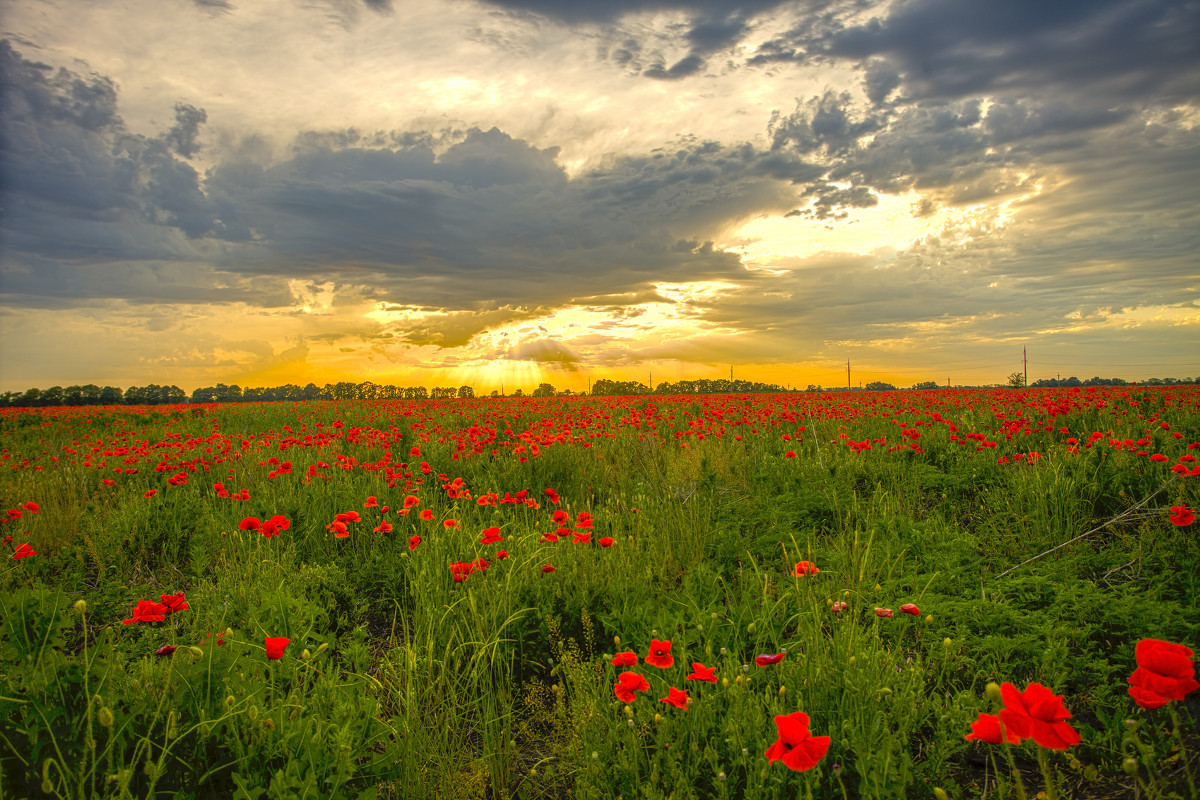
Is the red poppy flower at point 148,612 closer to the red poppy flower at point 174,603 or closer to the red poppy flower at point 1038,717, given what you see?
the red poppy flower at point 174,603

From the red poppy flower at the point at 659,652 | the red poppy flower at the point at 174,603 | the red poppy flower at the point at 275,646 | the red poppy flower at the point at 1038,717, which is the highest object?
the red poppy flower at the point at 1038,717

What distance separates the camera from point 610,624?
2994mm

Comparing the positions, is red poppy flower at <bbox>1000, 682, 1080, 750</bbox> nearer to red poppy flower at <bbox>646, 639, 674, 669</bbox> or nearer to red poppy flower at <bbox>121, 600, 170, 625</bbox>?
red poppy flower at <bbox>646, 639, 674, 669</bbox>

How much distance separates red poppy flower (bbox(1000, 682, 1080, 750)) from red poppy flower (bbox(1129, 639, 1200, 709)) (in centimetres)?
20

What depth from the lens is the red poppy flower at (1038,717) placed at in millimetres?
1254

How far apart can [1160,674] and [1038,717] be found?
0.35 metres

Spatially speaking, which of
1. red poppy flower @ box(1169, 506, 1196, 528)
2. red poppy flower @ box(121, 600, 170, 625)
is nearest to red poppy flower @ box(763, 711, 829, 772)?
red poppy flower @ box(121, 600, 170, 625)

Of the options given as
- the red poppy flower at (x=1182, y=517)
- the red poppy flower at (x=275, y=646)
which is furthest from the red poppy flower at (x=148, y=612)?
the red poppy flower at (x=1182, y=517)

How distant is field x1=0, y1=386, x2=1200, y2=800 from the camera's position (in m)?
1.94

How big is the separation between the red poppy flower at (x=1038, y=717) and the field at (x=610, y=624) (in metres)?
0.01

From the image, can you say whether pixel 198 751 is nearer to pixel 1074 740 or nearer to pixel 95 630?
pixel 1074 740

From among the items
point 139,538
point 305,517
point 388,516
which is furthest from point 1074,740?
point 139,538

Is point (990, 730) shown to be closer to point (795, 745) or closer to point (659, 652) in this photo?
point (795, 745)

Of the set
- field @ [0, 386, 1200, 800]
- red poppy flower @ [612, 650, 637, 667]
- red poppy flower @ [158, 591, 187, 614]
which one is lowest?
field @ [0, 386, 1200, 800]
